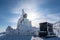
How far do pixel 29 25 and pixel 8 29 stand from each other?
17.9 metres

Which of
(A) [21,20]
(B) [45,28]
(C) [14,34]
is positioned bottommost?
(C) [14,34]

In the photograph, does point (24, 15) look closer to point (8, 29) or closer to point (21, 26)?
point (21, 26)

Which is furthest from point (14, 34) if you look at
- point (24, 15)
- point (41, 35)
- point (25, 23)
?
point (41, 35)

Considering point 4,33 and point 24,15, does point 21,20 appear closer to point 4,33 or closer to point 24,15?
point 24,15

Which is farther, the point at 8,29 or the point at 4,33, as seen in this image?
the point at 8,29

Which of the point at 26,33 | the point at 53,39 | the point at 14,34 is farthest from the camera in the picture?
the point at 26,33

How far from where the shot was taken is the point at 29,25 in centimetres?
8531

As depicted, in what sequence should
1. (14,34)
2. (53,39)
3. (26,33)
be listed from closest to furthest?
(53,39)
(14,34)
(26,33)

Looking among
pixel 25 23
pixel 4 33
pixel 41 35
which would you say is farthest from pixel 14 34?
pixel 41 35

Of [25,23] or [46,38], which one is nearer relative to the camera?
[46,38]

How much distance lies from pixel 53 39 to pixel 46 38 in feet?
2.88

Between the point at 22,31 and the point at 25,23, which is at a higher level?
the point at 25,23

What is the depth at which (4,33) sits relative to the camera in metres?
79.4

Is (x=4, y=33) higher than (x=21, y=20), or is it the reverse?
(x=21, y=20)
